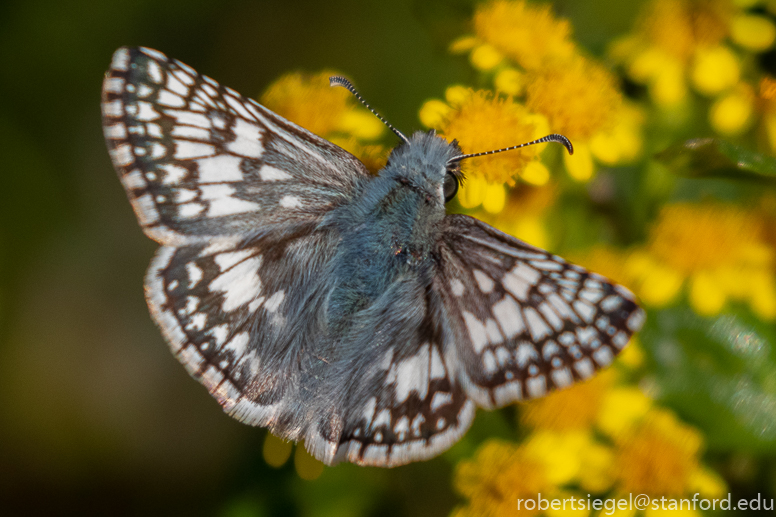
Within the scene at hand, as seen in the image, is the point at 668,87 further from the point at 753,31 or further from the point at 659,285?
the point at 659,285

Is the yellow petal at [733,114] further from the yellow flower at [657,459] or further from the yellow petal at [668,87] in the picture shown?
the yellow flower at [657,459]

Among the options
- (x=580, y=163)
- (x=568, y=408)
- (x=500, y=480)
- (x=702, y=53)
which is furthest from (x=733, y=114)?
(x=500, y=480)

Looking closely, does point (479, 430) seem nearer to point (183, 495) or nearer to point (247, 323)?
point (247, 323)

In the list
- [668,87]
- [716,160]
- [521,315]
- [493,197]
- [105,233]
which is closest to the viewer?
[521,315]

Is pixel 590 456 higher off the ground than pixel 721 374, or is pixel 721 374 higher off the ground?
pixel 590 456

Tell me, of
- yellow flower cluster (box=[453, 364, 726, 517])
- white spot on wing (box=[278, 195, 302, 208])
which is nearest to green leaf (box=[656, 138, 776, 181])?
yellow flower cluster (box=[453, 364, 726, 517])

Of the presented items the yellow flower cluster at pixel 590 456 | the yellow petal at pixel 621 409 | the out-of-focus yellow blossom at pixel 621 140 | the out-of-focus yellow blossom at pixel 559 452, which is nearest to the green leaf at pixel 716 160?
the out-of-focus yellow blossom at pixel 621 140

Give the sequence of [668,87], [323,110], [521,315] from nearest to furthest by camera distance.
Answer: [521,315], [323,110], [668,87]
